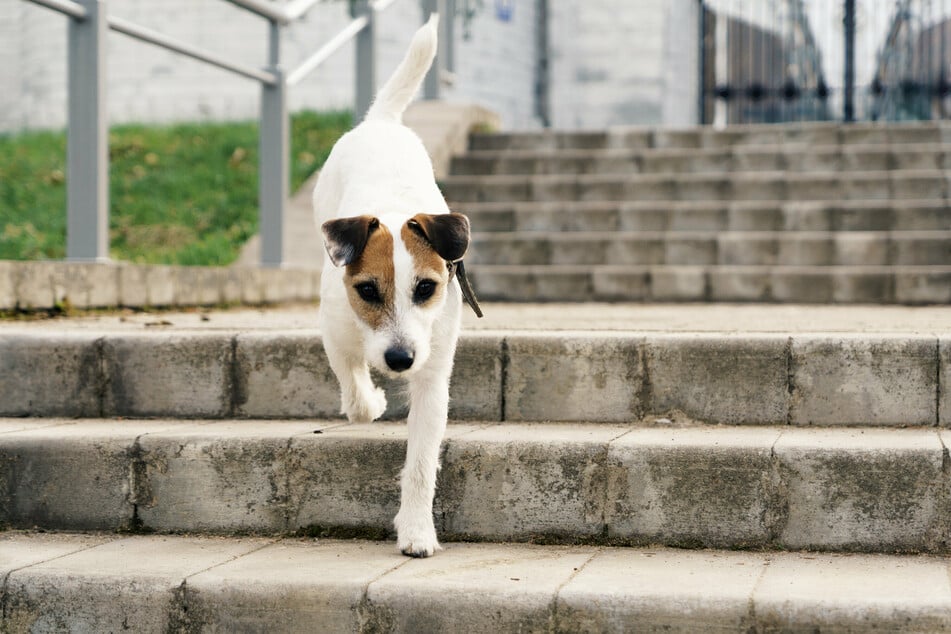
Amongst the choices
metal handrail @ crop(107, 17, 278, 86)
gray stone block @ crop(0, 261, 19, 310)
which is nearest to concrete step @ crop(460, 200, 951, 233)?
metal handrail @ crop(107, 17, 278, 86)

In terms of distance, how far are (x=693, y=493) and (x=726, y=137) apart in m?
5.82

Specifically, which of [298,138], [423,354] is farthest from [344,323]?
[298,138]

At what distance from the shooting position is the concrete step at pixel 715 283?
6348 millimetres

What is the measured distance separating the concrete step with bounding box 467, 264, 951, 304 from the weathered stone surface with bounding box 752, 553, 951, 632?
12.3 feet

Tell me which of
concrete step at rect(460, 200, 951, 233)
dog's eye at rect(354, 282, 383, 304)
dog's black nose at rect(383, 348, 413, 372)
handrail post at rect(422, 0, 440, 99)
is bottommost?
dog's black nose at rect(383, 348, 413, 372)

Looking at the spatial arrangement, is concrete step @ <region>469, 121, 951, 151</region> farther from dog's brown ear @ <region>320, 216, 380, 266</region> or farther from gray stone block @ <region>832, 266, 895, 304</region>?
dog's brown ear @ <region>320, 216, 380, 266</region>

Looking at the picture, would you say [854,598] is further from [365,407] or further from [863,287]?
[863,287]

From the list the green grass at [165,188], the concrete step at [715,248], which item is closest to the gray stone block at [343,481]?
the concrete step at [715,248]

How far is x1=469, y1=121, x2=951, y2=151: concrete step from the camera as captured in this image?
8141 mm

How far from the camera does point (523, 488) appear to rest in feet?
10.6

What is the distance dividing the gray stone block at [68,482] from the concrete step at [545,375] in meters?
0.47

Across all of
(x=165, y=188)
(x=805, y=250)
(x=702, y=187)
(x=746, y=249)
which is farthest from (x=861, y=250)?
(x=165, y=188)

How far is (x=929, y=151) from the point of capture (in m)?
7.71

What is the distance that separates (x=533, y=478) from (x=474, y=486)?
0.56 ft
